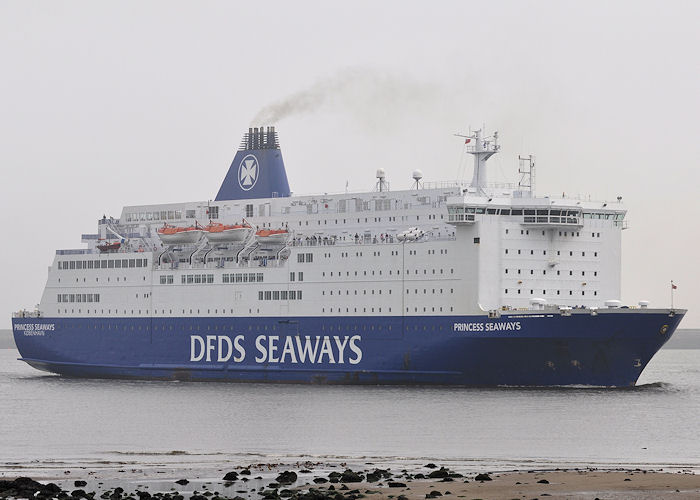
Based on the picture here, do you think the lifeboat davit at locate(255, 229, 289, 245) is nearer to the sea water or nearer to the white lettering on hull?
the white lettering on hull

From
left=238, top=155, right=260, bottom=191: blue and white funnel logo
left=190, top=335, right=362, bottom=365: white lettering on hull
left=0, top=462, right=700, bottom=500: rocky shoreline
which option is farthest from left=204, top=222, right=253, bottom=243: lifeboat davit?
left=0, top=462, right=700, bottom=500: rocky shoreline

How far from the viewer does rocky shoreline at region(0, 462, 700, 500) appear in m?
28.3

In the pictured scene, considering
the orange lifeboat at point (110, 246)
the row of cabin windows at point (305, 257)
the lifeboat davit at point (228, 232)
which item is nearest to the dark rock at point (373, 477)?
Result: the row of cabin windows at point (305, 257)

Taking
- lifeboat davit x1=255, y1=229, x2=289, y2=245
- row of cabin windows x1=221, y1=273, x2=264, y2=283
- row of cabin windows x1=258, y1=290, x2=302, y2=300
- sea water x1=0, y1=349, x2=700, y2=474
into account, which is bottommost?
sea water x1=0, y1=349, x2=700, y2=474

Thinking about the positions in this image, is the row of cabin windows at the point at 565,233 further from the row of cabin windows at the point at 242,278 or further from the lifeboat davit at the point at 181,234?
the lifeboat davit at the point at 181,234

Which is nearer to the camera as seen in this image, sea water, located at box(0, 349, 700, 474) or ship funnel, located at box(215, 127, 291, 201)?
sea water, located at box(0, 349, 700, 474)

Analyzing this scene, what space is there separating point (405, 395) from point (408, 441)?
454 inches

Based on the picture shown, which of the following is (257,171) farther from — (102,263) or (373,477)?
(373,477)

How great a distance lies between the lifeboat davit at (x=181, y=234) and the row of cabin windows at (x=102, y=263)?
148 centimetres

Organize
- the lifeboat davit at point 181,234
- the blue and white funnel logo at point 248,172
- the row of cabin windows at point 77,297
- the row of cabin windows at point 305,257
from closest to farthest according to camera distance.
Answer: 1. the row of cabin windows at point 305,257
2. the lifeboat davit at point 181,234
3. the blue and white funnel logo at point 248,172
4. the row of cabin windows at point 77,297

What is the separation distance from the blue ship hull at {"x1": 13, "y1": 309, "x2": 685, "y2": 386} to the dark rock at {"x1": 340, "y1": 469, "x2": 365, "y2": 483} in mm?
19820

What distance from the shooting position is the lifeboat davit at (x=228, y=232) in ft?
196

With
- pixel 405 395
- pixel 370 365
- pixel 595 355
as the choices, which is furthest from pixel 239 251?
pixel 595 355

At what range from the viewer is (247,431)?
41.5 m
